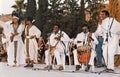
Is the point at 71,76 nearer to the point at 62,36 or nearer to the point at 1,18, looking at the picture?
the point at 62,36

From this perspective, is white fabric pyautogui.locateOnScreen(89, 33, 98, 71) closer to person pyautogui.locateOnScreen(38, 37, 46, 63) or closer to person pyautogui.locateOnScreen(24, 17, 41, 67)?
person pyautogui.locateOnScreen(38, 37, 46, 63)

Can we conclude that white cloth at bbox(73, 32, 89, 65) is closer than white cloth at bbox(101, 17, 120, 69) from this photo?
No

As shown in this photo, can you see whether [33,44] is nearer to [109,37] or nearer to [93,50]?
[93,50]

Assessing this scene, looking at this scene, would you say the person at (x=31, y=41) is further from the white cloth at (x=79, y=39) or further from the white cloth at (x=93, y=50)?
the white cloth at (x=93, y=50)

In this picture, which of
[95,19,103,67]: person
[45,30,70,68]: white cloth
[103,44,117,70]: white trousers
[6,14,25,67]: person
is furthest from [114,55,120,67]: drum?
[6,14,25,67]: person

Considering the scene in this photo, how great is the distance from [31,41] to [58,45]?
903 mm

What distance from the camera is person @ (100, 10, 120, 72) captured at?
366 inches

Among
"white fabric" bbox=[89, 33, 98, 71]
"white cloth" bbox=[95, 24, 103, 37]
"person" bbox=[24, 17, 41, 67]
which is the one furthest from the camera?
"person" bbox=[24, 17, 41, 67]

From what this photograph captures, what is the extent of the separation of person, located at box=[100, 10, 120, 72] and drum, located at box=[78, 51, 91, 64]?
1.35 ft

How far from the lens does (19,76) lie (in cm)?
991

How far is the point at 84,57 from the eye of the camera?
32.4 feet

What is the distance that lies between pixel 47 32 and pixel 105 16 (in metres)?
1.79

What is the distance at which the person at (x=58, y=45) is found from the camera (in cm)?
1017

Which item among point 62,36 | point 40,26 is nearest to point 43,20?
point 40,26
